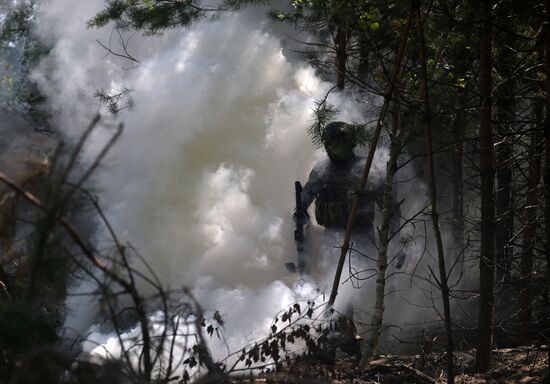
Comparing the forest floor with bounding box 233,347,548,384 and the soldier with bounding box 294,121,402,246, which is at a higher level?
the soldier with bounding box 294,121,402,246

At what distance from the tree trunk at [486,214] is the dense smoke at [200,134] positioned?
496 centimetres

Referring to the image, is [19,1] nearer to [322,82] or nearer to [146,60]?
[146,60]

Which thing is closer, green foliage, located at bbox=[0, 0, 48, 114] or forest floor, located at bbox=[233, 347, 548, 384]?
forest floor, located at bbox=[233, 347, 548, 384]

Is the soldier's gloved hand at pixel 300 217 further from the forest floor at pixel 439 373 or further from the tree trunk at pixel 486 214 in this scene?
the tree trunk at pixel 486 214

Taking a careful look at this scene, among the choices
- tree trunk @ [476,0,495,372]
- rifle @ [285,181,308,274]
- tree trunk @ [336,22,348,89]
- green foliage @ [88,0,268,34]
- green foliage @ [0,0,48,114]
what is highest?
green foliage @ [0,0,48,114]

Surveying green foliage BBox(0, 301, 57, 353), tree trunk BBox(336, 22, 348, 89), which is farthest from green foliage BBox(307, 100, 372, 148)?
green foliage BBox(0, 301, 57, 353)

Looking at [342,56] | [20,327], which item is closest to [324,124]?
[342,56]

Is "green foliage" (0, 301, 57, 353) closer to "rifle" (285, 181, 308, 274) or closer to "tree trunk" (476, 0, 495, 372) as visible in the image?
"tree trunk" (476, 0, 495, 372)

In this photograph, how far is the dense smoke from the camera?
33.3 ft

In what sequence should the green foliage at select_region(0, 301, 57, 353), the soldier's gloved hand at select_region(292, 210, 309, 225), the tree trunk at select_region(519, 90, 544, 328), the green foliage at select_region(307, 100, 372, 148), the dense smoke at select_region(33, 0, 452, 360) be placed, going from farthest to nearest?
the dense smoke at select_region(33, 0, 452, 360) < the soldier's gloved hand at select_region(292, 210, 309, 225) < the green foliage at select_region(307, 100, 372, 148) < the tree trunk at select_region(519, 90, 544, 328) < the green foliage at select_region(0, 301, 57, 353)

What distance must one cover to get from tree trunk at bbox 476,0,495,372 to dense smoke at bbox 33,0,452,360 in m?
4.96

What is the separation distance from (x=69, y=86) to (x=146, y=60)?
1.42 meters

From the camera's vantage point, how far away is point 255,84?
12.2 m

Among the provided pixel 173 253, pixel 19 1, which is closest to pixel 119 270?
pixel 173 253
